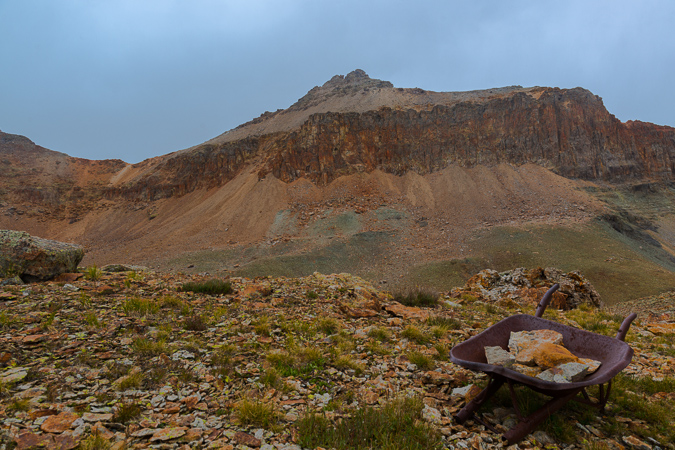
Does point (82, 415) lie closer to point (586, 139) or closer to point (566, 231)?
point (566, 231)

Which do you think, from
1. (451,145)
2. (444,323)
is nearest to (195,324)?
(444,323)

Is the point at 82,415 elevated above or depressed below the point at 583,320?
above

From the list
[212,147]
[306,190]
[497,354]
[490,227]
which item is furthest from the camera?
[212,147]

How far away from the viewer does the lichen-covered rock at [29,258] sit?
8266 mm

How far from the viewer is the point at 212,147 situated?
59.2 metres

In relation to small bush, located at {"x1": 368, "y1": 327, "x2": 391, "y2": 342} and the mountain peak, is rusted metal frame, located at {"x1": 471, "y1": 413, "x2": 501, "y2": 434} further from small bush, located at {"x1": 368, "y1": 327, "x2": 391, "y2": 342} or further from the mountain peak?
the mountain peak

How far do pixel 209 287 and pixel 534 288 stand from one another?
13.9 m

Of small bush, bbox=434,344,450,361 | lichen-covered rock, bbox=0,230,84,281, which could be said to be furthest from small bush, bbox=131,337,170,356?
lichen-covered rock, bbox=0,230,84,281

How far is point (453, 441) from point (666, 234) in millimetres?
53681

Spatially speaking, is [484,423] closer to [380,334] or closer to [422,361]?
[422,361]

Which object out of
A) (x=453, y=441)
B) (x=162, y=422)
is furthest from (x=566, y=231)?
(x=162, y=422)

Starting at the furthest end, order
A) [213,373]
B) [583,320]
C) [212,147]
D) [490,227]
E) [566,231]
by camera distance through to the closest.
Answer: [212,147]
[490,227]
[566,231]
[583,320]
[213,373]

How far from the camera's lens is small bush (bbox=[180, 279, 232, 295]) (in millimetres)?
9148

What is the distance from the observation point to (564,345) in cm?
470
